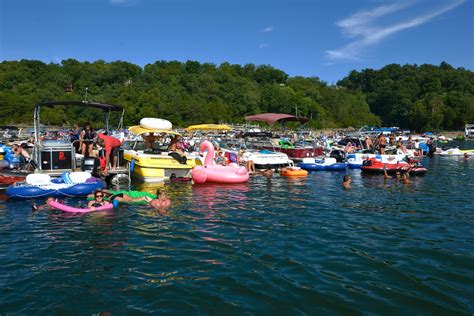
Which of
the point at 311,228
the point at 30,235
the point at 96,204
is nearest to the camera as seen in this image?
the point at 30,235

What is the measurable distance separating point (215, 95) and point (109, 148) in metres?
80.9

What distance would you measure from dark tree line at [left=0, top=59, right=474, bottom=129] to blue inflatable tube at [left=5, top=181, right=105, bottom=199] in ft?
194

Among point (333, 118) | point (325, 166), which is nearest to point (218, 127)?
point (325, 166)

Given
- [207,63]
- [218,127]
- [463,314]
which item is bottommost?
[463,314]

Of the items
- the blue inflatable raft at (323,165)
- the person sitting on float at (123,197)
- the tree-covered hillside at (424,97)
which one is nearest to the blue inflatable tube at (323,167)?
the blue inflatable raft at (323,165)

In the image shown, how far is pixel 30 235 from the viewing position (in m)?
9.77

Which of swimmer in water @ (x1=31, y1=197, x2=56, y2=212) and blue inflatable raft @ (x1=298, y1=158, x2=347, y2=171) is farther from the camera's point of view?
blue inflatable raft @ (x1=298, y1=158, x2=347, y2=171)

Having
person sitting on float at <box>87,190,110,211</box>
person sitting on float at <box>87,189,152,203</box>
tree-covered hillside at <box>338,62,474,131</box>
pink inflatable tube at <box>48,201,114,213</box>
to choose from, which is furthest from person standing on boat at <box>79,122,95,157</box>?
tree-covered hillside at <box>338,62,474,131</box>

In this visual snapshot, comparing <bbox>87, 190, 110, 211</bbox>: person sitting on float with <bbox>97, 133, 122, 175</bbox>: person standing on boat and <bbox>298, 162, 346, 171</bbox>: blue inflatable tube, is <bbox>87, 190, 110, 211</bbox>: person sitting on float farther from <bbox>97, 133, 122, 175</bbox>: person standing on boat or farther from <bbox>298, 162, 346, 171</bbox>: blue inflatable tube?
<bbox>298, 162, 346, 171</bbox>: blue inflatable tube

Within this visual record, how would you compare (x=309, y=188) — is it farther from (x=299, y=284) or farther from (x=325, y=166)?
(x=299, y=284)

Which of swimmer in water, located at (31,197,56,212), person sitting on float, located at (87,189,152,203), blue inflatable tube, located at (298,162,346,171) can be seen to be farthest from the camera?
blue inflatable tube, located at (298,162,346,171)

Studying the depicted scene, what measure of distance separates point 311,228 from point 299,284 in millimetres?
3790

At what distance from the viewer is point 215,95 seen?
9638cm

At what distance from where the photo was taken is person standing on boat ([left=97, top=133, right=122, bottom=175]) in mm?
16516
